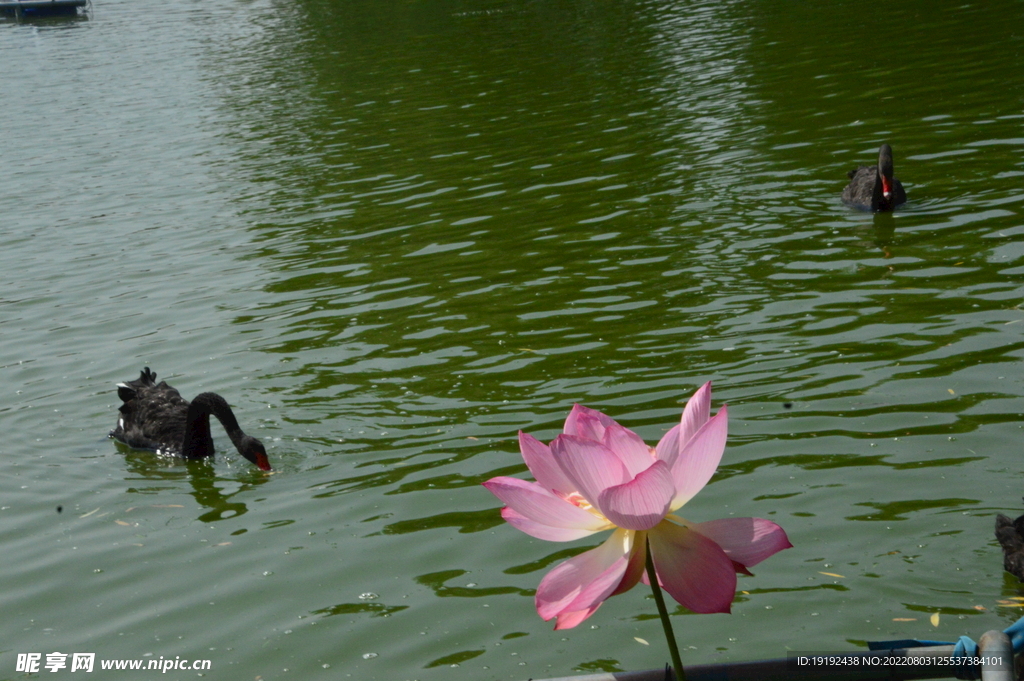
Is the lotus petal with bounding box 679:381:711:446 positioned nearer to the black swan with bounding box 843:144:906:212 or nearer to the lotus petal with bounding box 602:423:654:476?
the lotus petal with bounding box 602:423:654:476

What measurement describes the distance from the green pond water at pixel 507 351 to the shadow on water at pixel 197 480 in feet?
0.12

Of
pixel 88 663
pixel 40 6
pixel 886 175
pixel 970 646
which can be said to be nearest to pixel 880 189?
pixel 886 175

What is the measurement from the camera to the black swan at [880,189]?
11.7 meters

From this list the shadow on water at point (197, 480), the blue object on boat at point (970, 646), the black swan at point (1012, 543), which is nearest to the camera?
the blue object on boat at point (970, 646)

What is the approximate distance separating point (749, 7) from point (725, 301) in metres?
21.6

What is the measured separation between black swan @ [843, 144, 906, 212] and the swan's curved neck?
7.31 m

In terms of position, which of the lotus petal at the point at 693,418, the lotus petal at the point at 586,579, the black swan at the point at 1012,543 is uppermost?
the lotus petal at the point at 693,418

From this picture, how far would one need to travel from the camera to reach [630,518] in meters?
1.61

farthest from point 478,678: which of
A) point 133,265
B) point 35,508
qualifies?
point 133,265

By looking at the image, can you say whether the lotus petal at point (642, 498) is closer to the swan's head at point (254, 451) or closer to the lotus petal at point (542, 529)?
the lotus petal at point (542, 529)

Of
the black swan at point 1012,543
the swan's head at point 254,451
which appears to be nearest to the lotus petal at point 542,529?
the black swan at point 1012,543

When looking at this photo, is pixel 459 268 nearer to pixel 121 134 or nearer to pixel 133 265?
pixel 133 265

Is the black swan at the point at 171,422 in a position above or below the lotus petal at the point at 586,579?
below

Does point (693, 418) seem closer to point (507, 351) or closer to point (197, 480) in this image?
point (197, 480)
